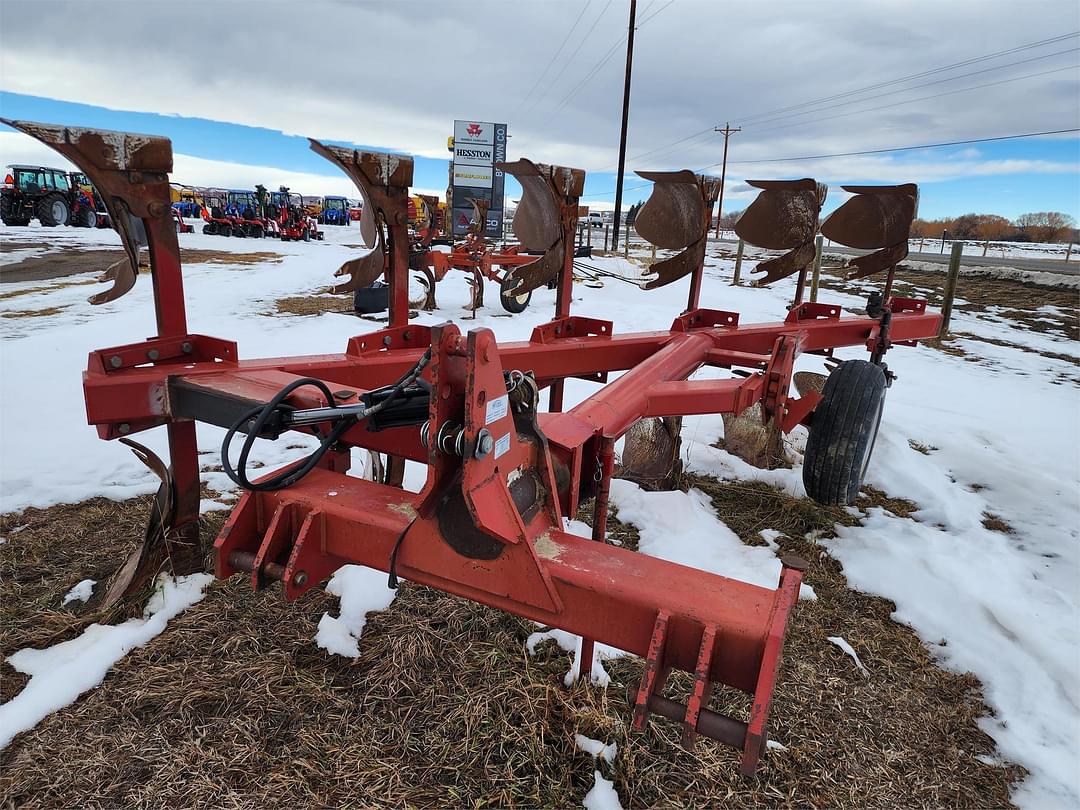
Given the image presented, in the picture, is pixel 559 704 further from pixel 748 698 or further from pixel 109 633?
pixel 109 633

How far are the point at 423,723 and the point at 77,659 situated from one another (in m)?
1.23

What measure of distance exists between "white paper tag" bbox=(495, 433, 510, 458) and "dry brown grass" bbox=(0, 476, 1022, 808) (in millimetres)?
1028

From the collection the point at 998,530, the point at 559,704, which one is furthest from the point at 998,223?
the point at 559,704

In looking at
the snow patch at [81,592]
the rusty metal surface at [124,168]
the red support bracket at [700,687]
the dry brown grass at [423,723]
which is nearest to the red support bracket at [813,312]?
the dry brown grass at [423,723]

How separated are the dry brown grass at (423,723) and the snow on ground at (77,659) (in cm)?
5

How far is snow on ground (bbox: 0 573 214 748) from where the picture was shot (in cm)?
197

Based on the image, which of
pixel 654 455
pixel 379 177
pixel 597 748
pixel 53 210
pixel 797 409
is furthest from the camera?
pixel 53 210

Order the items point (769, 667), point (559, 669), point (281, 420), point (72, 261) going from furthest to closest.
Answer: point (72, 261)
point (559, 669)
point (281, 420)
point (769, 667)

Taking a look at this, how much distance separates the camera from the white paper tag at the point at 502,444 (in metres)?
1.42

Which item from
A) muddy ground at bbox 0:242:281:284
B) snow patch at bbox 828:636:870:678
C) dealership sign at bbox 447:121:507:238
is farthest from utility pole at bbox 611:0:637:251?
snow patch at bbox 828:636:870:678

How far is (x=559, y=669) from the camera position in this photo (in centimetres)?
225

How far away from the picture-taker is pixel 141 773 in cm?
180

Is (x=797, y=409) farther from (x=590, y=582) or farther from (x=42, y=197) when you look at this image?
(x=42, y=197)

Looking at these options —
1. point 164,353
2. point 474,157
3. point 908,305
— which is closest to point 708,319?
point 908,305
